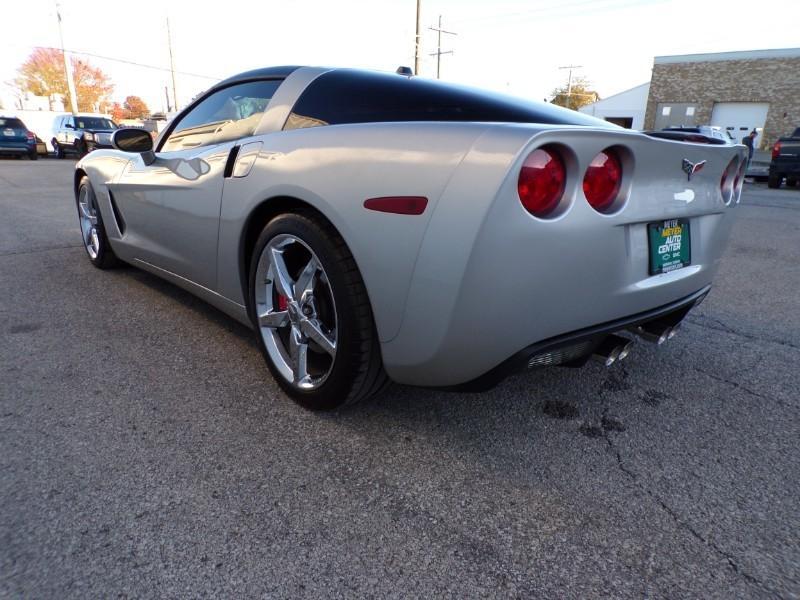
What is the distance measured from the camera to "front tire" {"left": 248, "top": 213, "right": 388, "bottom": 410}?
1.91 m

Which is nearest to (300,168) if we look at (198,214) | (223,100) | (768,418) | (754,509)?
(198,214)

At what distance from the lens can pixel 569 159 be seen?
160 centimetres

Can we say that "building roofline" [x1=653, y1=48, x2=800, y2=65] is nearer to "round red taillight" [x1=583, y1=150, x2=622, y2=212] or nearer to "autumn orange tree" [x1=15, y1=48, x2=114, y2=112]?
"round red taillight" [x1=583, y1=150, x2=622, y2=212]

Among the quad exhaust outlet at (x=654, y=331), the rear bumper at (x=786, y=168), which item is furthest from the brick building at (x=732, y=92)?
the quad exhaust outlet at (x=654, y=331)

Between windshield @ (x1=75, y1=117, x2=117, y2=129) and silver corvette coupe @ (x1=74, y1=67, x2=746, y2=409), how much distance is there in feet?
71.2

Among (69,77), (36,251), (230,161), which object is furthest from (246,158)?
(69,77)

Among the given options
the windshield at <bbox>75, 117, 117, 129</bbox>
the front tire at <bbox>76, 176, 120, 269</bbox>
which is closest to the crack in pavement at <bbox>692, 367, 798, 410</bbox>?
the front tire at <bbox>76, 176, 120, 269</bbox>

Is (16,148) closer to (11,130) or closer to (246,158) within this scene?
(11,130)

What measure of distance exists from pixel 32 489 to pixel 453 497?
1.34 m

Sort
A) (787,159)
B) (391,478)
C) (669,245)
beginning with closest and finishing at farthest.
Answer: (391,478), (669,245), (787,159)

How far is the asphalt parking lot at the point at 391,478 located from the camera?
4.78ft

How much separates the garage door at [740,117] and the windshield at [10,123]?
36629 millimetres

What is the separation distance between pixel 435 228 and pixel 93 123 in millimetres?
23775

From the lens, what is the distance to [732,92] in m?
34.4
